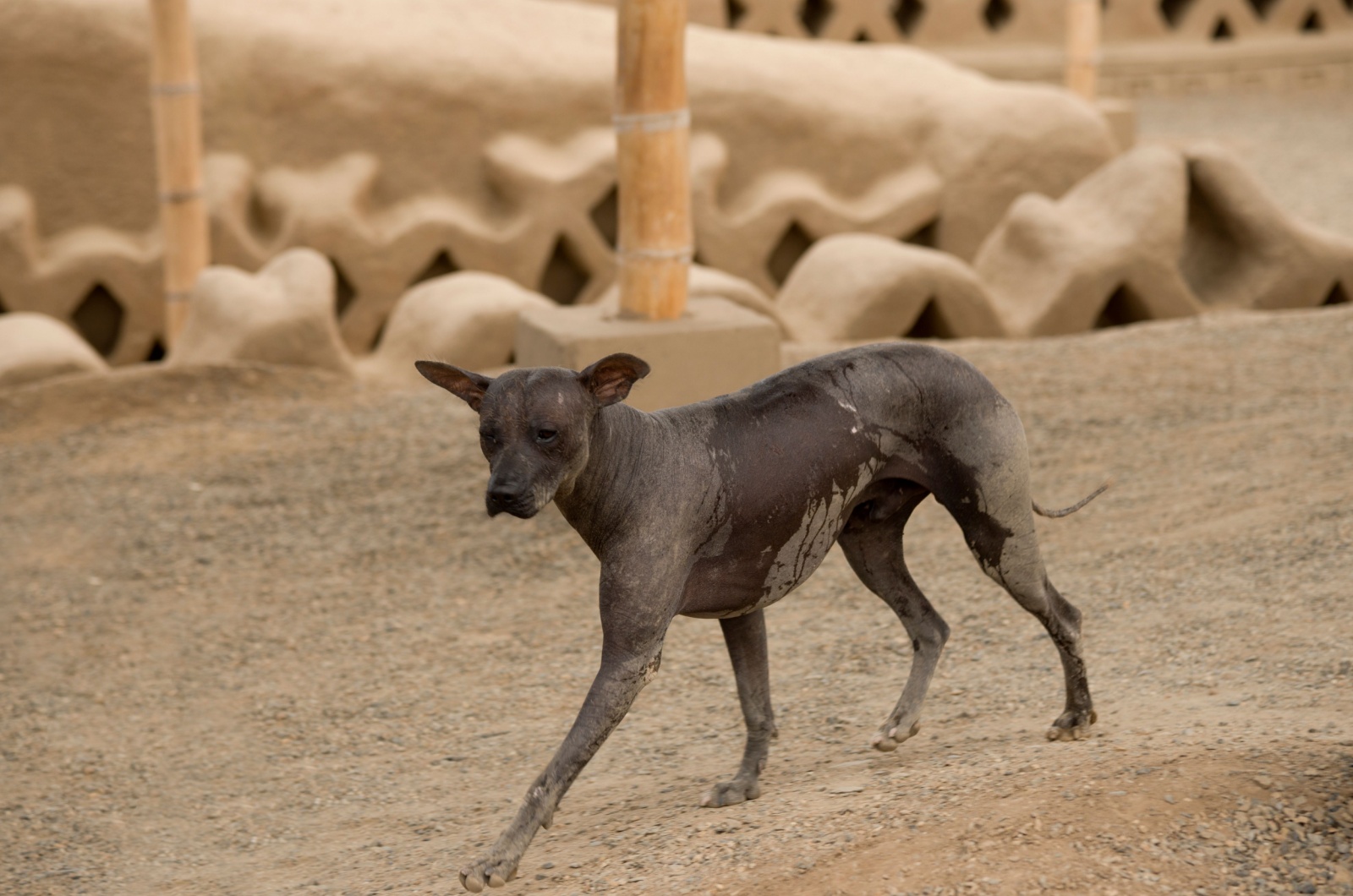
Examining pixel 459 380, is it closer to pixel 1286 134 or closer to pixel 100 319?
pixel 100 319

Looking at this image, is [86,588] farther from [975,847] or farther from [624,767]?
[975,847]

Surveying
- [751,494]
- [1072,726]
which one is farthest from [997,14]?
[751,494]

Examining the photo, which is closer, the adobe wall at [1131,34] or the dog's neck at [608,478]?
the dog's neck at [608,478]

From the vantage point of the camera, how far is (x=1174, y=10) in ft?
52.2

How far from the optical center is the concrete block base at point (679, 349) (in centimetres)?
546

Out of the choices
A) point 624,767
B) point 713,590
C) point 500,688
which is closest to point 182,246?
point 500,688

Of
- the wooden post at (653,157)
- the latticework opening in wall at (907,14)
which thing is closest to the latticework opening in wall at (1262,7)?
the latticework opening in wall at (907,14)

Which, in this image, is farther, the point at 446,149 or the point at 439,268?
the point at 439,268

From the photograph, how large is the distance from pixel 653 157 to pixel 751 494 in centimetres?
277

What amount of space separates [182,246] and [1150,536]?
17.2ft

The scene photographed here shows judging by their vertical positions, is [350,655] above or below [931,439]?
below

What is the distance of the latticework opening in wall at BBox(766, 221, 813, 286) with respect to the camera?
980 centimetres

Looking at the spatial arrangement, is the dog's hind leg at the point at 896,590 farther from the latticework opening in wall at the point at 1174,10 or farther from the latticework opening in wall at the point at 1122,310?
the latticework opening in wall at the point at 1174,10

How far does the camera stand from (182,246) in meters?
7.96
